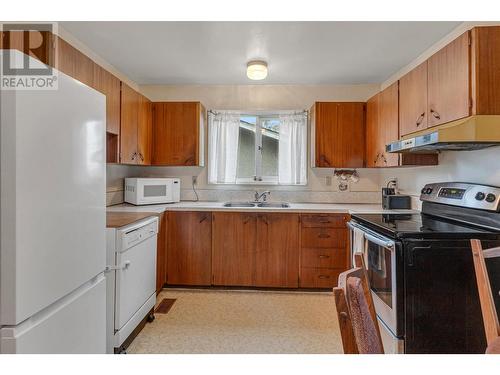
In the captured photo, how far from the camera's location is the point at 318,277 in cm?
279

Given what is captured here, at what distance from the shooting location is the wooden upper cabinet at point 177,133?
3.14 m

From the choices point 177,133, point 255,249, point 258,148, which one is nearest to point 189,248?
point 255,249

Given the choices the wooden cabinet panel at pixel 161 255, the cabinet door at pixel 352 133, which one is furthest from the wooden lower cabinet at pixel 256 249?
the cabinet door at pixel 352 133

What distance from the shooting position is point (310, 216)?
9.14 feet

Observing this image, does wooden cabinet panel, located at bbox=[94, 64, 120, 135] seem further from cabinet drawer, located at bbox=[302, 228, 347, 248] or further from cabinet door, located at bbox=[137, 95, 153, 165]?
cabinet drawer, located at bbox=[302, 228, 347, 248]

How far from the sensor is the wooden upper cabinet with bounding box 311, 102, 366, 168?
3076 millimetres

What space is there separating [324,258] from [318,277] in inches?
7.8

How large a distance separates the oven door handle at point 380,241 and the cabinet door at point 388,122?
91cm

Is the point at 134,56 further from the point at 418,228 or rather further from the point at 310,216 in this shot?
the point at 418,228

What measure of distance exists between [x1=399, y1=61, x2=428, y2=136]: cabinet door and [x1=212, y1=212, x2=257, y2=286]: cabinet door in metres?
1.55

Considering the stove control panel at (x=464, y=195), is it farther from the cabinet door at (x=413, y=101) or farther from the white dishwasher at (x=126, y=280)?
the white dishwasher at (x=126, y=280)

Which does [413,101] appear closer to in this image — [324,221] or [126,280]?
[324,221]

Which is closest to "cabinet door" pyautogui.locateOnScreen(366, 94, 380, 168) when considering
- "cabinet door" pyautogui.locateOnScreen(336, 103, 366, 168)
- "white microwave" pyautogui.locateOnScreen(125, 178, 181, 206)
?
"cabinet door" pyautogui.locateOnScreen(336, 103, 366, 168)
